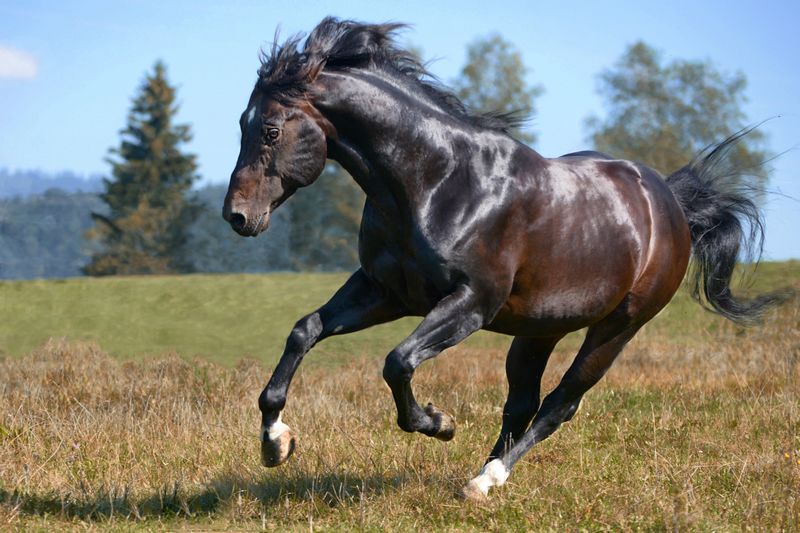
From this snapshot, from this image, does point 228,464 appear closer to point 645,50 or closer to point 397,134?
point 397,134

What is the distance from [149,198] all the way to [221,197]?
11.0ft

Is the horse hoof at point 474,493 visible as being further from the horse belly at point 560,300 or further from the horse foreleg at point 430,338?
the horse belly at point 560,300

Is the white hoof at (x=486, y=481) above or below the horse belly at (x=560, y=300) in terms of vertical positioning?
below

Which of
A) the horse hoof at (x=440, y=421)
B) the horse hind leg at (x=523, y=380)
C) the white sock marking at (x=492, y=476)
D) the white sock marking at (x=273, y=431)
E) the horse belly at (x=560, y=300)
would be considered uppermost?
the horse belly at (x=560, y=300)

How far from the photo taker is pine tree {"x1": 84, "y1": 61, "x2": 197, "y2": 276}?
41906 mm

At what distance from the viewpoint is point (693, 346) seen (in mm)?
12664

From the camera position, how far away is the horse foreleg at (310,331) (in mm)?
4910

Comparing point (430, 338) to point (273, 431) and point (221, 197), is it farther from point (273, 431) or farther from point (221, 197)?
point (221, 197)

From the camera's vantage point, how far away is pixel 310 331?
5.06 m

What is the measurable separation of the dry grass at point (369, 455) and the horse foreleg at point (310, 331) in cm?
45

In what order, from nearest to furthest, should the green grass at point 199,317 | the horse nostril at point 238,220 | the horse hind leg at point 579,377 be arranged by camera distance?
1. the horse nostril at point 238,220
2. the horse hind leg at point 579,377
3. the green grass at point 199,317

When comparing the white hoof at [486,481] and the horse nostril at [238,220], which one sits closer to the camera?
the horse nostril at [238,220]

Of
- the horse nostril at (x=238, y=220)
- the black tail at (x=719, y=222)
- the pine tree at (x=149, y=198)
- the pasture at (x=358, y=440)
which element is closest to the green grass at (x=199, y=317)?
the pasture at (x=358, y=440)

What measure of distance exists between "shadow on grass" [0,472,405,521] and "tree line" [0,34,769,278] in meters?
37.1
